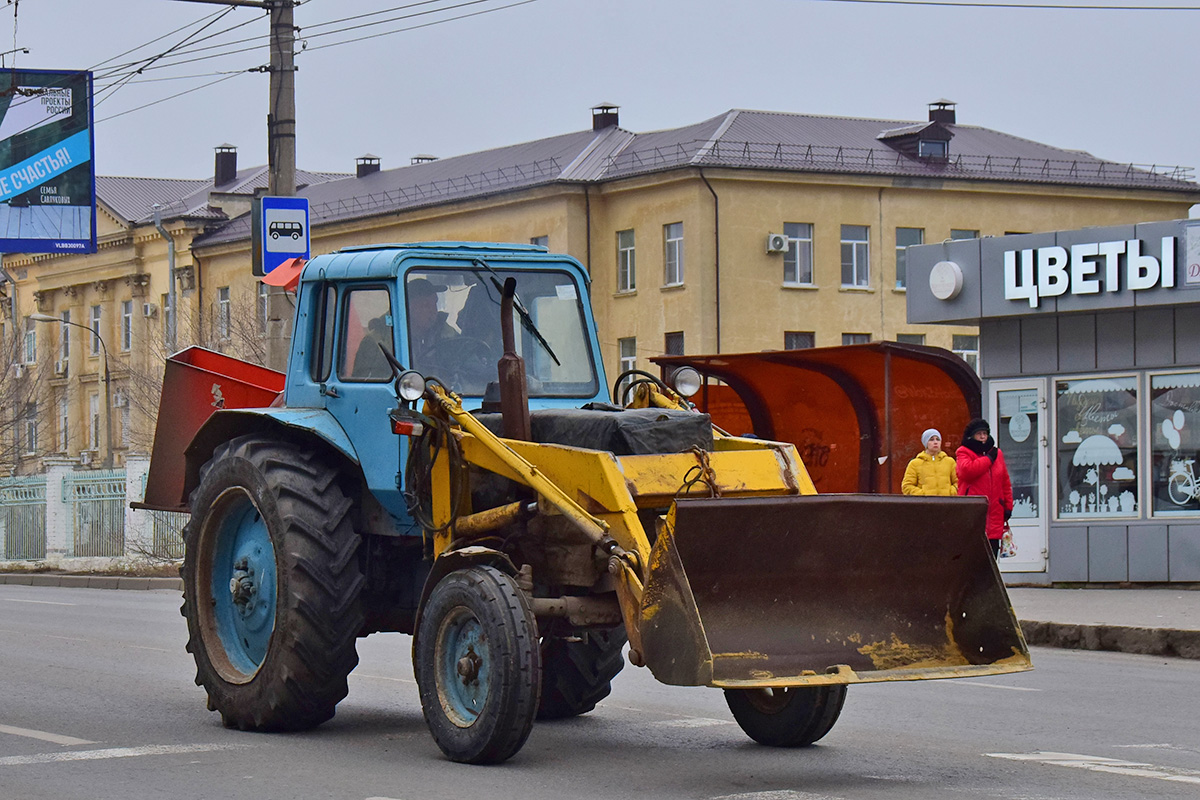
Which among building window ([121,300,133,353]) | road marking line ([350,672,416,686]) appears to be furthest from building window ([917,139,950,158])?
road marking line ([350,672,416,686])

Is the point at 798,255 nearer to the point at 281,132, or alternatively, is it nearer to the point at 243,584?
the point at 281,132

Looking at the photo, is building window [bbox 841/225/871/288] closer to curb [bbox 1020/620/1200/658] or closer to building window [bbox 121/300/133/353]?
building window [bbox 121/300/133/353]

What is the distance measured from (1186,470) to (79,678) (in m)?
13.4

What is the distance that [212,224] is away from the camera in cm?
7244

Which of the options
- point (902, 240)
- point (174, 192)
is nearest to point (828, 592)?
point (902, 240)

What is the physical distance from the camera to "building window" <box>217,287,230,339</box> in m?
58.3

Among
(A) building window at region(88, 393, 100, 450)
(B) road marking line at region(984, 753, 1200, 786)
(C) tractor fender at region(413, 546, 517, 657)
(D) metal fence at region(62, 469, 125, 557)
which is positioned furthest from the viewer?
(A) building window at region(88, 393, 100, 450)

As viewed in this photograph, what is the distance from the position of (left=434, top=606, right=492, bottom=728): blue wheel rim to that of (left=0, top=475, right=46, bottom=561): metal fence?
1356 inches

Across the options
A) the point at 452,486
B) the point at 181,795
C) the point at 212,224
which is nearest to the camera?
the point at 181,795

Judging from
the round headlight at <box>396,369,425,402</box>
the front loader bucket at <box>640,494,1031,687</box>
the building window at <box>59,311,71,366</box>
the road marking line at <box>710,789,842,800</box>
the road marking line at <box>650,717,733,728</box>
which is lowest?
the road marking line at <box>650,717,733,728</box>

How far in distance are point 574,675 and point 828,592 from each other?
254cm

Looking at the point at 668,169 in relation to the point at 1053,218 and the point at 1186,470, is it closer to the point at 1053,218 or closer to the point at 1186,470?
the point at 1053,218

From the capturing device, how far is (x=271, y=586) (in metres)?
10.2

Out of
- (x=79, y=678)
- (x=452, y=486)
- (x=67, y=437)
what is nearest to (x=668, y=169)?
(x=67, y=437)
